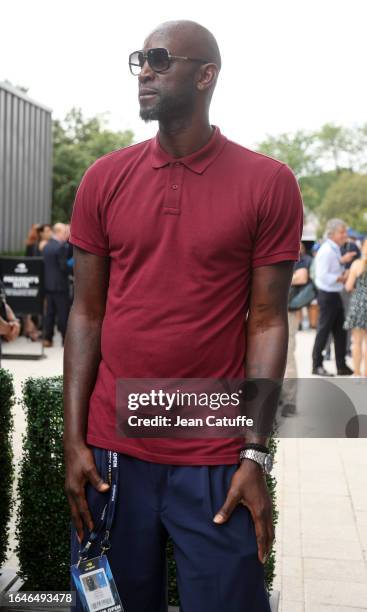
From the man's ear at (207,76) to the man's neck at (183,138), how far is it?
9 cm

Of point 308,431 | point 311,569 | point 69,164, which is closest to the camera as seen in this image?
point 311,569

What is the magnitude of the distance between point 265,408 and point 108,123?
62.6m

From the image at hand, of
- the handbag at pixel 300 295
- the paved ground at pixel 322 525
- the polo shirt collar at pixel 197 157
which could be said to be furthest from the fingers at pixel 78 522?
the handbag at pixel 300 295

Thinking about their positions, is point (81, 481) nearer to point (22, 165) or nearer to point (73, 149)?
point (22, 165)

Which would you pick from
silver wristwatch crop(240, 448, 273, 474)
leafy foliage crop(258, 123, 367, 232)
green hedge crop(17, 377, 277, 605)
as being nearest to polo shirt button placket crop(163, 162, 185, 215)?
silver wristwatch crop(240, 448, 273, 474)

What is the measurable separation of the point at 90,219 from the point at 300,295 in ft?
22.1

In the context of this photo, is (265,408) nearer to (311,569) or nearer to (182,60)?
(182,60)

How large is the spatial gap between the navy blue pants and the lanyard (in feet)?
0.05

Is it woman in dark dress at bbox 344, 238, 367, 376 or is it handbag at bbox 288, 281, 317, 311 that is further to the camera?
woman in dark dress at bbox 344, 238, 367, 376

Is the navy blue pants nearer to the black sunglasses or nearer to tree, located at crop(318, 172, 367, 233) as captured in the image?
the black sunglasses

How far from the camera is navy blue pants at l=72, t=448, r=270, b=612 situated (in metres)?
2.11

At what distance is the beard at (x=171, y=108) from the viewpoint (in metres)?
2.20

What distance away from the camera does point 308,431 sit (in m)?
8.38

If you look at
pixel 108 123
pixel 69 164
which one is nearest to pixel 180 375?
pixel 69 164
